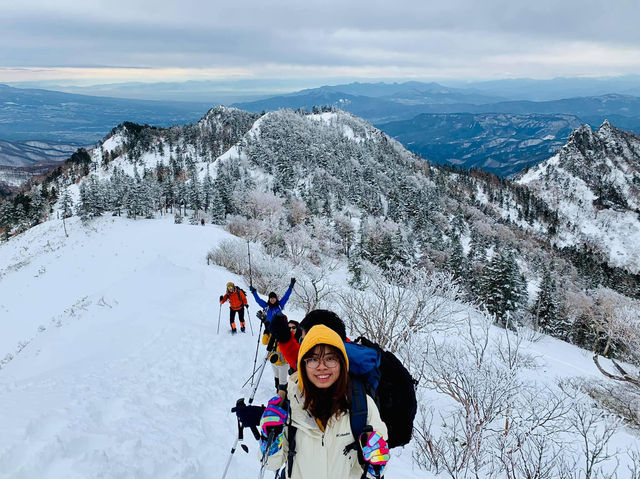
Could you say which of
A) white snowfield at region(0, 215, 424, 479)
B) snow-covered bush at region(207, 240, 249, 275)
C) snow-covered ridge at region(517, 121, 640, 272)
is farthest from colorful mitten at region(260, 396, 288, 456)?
snow-covered ridge at region(517, 121, 640, 272)

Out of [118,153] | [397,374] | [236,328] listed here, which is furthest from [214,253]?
[118,153]

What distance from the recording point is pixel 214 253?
30.5 metres

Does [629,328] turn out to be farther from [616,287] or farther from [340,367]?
[616,287]

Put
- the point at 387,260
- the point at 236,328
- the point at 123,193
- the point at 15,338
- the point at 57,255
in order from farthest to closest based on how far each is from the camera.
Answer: the point at 123,193 < the point at 387,260 < the point at 57,255 < the point at 15,338 < the point at 236,328

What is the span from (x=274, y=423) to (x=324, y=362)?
75cm

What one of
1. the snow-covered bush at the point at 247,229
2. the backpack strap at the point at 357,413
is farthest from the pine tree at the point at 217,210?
the backpack strap at the point at 357,413

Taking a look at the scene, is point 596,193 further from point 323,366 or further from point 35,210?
point 35,210

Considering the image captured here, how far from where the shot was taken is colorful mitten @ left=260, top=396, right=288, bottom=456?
3209mm

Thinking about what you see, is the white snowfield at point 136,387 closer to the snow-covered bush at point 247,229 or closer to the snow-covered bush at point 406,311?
the snow-covered bush at point 406,311

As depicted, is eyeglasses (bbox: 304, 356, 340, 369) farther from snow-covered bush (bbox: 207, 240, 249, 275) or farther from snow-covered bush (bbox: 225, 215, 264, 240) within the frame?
snow-covered bush (bbox: 225, 215, 264, 240)

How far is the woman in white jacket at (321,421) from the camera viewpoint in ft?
10.2

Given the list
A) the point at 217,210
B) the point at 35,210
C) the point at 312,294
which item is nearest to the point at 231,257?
the point at 312,294

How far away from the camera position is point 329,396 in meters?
3.16

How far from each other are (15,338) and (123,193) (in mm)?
39531
